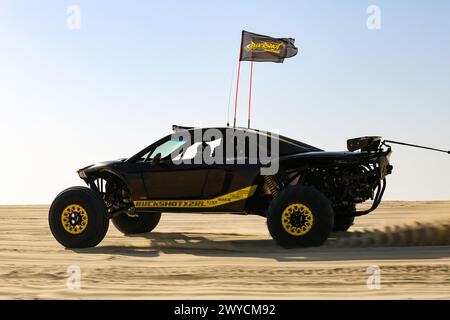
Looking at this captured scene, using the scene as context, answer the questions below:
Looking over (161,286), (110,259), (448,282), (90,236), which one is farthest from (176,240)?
(448,282)

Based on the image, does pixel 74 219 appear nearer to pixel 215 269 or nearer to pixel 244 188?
pixel 244 188

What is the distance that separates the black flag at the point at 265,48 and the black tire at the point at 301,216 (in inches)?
228

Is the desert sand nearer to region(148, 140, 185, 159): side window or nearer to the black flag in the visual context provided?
region(148, 140, 185, 159): side window

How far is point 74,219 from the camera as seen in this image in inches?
392

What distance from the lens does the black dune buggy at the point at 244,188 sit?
8.83 m

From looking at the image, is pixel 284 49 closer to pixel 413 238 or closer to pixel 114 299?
pixel 413 238

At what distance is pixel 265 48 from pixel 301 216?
6.77m

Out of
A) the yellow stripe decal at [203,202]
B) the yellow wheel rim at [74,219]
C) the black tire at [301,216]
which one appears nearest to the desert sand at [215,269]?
the black tire at [301,216]

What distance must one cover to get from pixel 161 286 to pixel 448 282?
2.67 m

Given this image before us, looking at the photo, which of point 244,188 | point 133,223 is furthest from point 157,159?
point 133,223

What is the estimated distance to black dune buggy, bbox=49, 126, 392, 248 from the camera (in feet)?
29.0

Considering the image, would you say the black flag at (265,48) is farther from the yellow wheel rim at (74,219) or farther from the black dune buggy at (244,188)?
the yellow wheel rim at (74,219)

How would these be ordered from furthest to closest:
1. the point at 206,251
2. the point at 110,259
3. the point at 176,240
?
1. the point at 176,240
2. the point at 206,251
3. the point at 110,259
